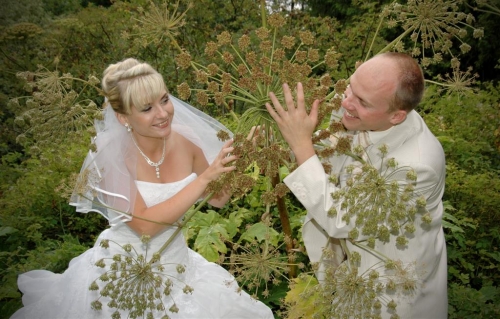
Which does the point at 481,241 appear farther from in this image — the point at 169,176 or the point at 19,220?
the point at 19,220

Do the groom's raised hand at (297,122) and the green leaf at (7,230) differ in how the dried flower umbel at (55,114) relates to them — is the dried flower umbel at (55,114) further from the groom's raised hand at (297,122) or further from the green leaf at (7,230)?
the green leaf at (7,230)

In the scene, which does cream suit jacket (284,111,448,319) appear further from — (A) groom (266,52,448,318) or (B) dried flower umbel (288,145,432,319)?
(B) dried flower umbel (288,145,432,319)

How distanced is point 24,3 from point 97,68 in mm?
4576

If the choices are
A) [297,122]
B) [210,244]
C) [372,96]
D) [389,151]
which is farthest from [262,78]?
[210,244]

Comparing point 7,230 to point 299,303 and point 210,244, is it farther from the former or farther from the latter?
point 299,303

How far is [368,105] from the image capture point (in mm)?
2865

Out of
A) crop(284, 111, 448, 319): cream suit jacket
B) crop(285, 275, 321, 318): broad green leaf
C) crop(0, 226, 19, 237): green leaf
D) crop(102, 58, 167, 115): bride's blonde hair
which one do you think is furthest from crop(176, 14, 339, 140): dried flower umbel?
crop(0, 226, 19, 237): green leaf

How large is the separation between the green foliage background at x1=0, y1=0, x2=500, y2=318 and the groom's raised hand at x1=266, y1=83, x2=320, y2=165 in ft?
1.64

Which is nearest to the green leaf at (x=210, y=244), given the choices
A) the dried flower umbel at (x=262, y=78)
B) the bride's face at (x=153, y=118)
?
the bride's face at (x=153, y=118)

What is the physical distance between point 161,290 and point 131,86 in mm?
1517

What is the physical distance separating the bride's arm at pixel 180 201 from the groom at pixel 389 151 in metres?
0.38

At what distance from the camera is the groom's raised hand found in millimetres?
2660

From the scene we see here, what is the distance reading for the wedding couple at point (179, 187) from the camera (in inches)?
106

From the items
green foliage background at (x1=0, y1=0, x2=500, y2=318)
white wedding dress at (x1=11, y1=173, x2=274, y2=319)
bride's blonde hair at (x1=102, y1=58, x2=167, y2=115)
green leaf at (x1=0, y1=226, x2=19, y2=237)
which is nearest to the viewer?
bride's blonde hair at (x1=102, y1=58, x2=167, y2=115)
